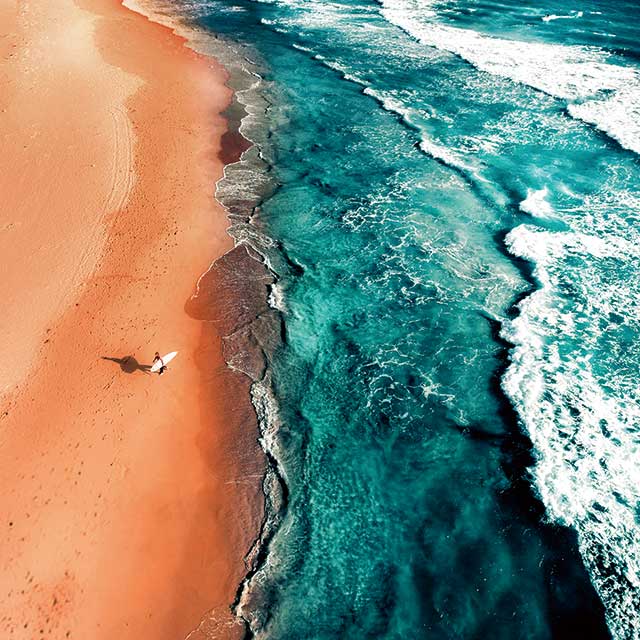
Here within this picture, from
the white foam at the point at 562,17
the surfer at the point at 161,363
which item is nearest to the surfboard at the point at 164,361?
the surfer at the point at 161,363

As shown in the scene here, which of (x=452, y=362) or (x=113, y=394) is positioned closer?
(x=113, y=394)

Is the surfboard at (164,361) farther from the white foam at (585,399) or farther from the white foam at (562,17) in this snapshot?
the white foam at (562,17)

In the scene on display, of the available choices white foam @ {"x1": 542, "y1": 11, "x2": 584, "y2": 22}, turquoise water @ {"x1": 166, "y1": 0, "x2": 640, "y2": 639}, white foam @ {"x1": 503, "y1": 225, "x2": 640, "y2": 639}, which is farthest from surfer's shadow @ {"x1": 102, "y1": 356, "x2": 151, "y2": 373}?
white foam @ {"x1": 542, "y1": 11, "x2": 584, "y2": 22}

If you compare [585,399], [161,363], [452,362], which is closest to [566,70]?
[452,362]

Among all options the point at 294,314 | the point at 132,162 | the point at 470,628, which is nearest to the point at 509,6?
the point at 132,162

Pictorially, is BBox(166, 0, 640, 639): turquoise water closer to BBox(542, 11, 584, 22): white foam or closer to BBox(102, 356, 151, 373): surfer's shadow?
BBox(102, 356, 151, 373): surfer's shadow

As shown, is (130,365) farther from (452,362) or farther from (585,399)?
(585,399)

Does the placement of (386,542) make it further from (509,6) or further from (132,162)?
(509,6)
